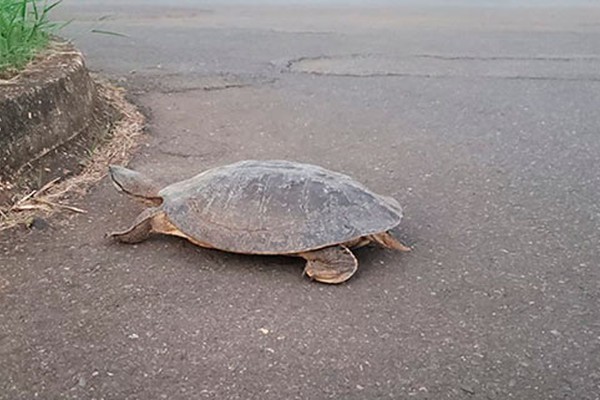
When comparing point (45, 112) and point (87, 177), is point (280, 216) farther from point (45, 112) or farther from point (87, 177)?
point (45, 112)

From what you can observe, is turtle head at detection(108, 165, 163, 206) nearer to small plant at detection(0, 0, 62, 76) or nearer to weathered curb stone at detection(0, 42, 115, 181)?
weathered curb stone at detection(0, 42, 115, 181)

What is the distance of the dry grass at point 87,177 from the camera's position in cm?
329

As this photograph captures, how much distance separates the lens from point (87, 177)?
3807 mm

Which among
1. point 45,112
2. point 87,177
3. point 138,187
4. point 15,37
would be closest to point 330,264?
point 138,187

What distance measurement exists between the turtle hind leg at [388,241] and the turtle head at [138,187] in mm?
1014

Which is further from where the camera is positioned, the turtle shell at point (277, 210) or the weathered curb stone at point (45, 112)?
the weathered curb stone at point (45, 112)

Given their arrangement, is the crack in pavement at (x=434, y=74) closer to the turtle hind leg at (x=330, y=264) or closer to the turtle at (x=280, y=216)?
the turtle at (x=280, y=216)

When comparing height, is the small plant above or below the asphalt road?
above

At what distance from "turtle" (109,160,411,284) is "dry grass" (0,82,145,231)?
0.51m

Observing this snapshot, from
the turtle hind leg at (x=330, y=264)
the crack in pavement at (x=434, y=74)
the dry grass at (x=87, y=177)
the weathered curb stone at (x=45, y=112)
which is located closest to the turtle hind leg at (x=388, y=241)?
the turtle hind leg at (x=330, y=264)

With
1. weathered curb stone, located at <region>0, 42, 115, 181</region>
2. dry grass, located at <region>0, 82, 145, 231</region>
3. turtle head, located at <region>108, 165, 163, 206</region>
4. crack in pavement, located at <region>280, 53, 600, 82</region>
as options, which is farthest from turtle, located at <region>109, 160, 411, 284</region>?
crack in pavement, located at <region>280, 53, 600, 82</region>

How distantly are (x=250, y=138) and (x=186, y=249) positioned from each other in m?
1.70

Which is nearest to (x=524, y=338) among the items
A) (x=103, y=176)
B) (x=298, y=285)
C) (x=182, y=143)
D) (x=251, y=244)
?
(x=298, y=285)

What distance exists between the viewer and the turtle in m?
2.81
